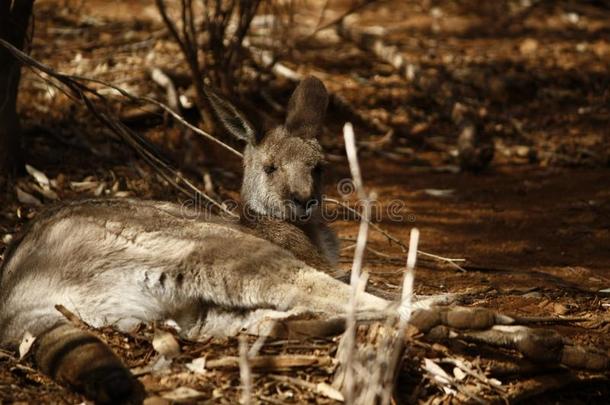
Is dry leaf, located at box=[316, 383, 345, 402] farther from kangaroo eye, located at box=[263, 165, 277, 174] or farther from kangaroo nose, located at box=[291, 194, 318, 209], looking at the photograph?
kangaroo eye, located at box=[263, 165, 277, 174]

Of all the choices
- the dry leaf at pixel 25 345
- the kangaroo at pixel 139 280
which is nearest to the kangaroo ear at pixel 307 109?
the kangaroo at pixel 139 280

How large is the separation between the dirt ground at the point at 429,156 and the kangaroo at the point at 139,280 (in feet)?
0.49

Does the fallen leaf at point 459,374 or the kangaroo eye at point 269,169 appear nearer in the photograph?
the fallen leaf at point 459,374

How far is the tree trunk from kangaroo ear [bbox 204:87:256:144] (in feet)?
6.53

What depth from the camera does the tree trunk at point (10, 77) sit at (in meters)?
6.44

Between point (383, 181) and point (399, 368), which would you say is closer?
point (399, 368)

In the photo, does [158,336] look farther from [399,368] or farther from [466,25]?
[466,25]

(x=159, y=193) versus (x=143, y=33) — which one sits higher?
(x=143, y=33)

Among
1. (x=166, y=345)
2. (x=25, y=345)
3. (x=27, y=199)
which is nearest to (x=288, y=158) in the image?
(x=166, y=345)

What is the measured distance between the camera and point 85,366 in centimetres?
369

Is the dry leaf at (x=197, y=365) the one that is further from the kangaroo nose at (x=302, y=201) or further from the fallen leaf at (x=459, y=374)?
the kangaroo nose at (x=302, y=201)

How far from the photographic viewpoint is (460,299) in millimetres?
4828

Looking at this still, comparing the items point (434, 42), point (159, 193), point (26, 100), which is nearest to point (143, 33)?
point (26, 100)

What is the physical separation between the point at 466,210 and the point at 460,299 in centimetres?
306
